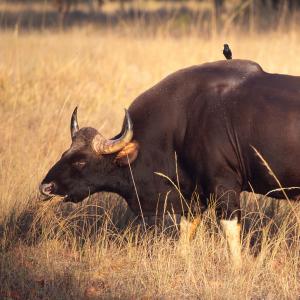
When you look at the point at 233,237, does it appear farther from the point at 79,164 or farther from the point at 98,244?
the point at 79,164

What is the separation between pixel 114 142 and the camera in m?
6.46

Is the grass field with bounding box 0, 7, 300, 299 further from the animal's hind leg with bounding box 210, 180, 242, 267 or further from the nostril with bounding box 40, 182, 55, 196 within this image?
the nostril with bounding box 40, 182, 55, 196

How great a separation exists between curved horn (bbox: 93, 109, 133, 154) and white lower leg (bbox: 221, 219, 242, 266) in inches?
36.5

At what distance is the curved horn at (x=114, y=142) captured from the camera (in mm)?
6371

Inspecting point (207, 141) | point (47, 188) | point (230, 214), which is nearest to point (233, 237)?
point (230, 214)

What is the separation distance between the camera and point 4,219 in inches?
288

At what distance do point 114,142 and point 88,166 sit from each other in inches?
11.2

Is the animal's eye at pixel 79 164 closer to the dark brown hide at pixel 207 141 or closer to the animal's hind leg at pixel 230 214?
the dark brown hide at pixel 207 141

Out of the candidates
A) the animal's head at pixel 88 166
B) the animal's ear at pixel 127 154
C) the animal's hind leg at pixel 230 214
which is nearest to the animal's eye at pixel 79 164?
the animal's head at pixel 88 166

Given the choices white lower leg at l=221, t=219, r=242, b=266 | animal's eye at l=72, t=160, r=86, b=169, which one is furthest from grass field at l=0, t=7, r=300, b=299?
animal's eye at l=72, t=160, r=86, b=169

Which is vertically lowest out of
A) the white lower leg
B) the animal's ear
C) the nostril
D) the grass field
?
the grass field

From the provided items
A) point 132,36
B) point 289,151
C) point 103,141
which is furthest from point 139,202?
point 132,36

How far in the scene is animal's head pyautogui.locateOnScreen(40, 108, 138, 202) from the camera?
6496mm

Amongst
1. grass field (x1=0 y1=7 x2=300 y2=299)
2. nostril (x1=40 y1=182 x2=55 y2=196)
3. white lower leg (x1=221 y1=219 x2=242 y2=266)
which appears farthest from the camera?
nostril (x1=40 y1=182 x2=55 y2=196)
